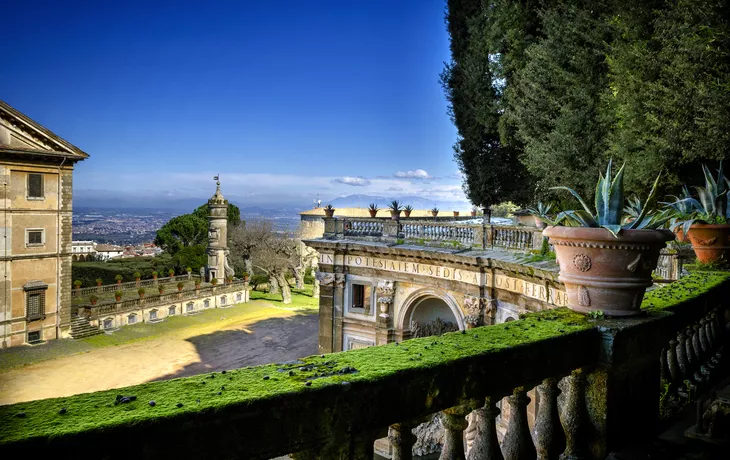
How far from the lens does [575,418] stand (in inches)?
142

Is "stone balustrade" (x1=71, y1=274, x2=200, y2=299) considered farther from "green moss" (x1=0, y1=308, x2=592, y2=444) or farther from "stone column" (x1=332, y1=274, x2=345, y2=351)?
"green moss" (x1=0, y1=308, x2=592, y2=444)

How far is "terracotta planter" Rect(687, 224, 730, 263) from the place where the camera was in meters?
7.56

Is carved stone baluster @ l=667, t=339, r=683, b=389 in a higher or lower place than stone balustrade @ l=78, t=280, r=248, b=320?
higher

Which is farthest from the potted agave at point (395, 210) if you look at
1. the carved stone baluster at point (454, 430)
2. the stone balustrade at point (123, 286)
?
the stone balustrade at point (123, 286)

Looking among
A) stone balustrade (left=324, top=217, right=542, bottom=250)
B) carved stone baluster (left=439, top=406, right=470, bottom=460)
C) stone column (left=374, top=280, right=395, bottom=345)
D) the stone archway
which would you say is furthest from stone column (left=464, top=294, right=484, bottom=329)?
carved stone baluster (left=439, top=406, right=470, bottom=460)

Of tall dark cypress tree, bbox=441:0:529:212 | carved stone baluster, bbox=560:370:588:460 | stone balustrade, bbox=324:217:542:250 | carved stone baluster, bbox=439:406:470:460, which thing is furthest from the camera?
tall dark cypress tree, bbox=441:0:529:212

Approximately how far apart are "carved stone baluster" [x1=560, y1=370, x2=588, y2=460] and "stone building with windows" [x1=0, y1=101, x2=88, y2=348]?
32813mm

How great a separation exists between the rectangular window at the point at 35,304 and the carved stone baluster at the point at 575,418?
1344 inches

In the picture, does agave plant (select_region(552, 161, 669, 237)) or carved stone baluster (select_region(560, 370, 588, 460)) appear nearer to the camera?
carved stone baluster (select_region(560, 370, 588, 460))

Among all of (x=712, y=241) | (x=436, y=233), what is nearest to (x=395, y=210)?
(x=436, y=233)

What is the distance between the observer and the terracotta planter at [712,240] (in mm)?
7562

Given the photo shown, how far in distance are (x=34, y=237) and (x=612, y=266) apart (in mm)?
34720

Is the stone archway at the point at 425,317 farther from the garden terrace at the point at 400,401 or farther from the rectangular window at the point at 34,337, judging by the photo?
the rectangular window at the point at 34,337

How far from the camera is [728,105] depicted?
14016mm
